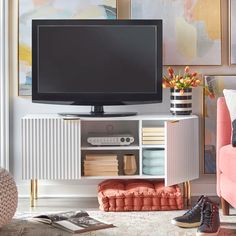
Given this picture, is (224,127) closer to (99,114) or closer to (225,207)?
(225,207)

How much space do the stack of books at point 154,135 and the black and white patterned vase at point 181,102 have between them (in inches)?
8.9

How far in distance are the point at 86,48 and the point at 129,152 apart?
0.93m

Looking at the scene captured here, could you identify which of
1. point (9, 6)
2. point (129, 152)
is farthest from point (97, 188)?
point (9, 6)

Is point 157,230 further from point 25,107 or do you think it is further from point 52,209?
point 25,107

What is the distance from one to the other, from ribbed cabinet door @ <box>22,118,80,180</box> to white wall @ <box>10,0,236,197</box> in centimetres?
44

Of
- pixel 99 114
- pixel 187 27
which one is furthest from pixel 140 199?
pixel 187 27

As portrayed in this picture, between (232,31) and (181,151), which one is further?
(232,31)

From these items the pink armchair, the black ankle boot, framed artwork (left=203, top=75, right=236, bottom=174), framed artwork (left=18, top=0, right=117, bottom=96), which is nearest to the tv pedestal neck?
framed artwork (left=18, top=0, right=117, bottom=96)

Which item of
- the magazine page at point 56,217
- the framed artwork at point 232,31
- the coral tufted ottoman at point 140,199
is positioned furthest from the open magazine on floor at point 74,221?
the framed artwork at point 232,31

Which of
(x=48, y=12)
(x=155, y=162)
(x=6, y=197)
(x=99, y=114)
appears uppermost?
(x=48, y=12)

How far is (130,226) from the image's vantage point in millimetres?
3699

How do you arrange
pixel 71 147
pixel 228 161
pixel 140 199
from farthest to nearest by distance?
pixel 71 147, pixel 140 199, pixel 228 161

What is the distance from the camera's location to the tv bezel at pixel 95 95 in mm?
4418

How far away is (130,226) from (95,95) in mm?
1183
